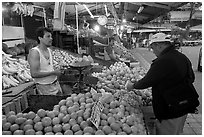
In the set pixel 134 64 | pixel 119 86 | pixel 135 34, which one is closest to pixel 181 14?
pixel 134 64

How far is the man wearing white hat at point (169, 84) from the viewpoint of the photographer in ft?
7.03

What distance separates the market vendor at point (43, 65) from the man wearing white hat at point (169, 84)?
3.55 feet

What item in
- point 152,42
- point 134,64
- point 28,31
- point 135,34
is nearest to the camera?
point 152,42

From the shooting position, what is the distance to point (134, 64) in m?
5.25

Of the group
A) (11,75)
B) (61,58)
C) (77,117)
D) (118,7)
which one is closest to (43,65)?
(11,75)

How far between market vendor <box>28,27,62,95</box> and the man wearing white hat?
1.08 meters

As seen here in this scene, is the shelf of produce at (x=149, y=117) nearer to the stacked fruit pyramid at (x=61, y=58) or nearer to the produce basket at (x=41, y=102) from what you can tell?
the produce basket at (x=41, y=102)

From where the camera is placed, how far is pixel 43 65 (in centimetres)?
254

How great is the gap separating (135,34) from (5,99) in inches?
1574

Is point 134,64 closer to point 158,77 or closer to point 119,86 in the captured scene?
point 119,86

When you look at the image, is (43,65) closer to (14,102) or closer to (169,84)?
(14,102)

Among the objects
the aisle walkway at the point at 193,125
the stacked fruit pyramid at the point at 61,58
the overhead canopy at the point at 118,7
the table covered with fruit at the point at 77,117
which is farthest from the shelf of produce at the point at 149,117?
the overhead canopy at the point at 118,7

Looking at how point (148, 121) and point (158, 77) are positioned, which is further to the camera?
point (148, 121)

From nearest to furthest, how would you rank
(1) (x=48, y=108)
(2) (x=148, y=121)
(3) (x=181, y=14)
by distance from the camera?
(1) (x=48, y=108) → (2) (x=148, y=121) → (3) (x=181, y=14)
